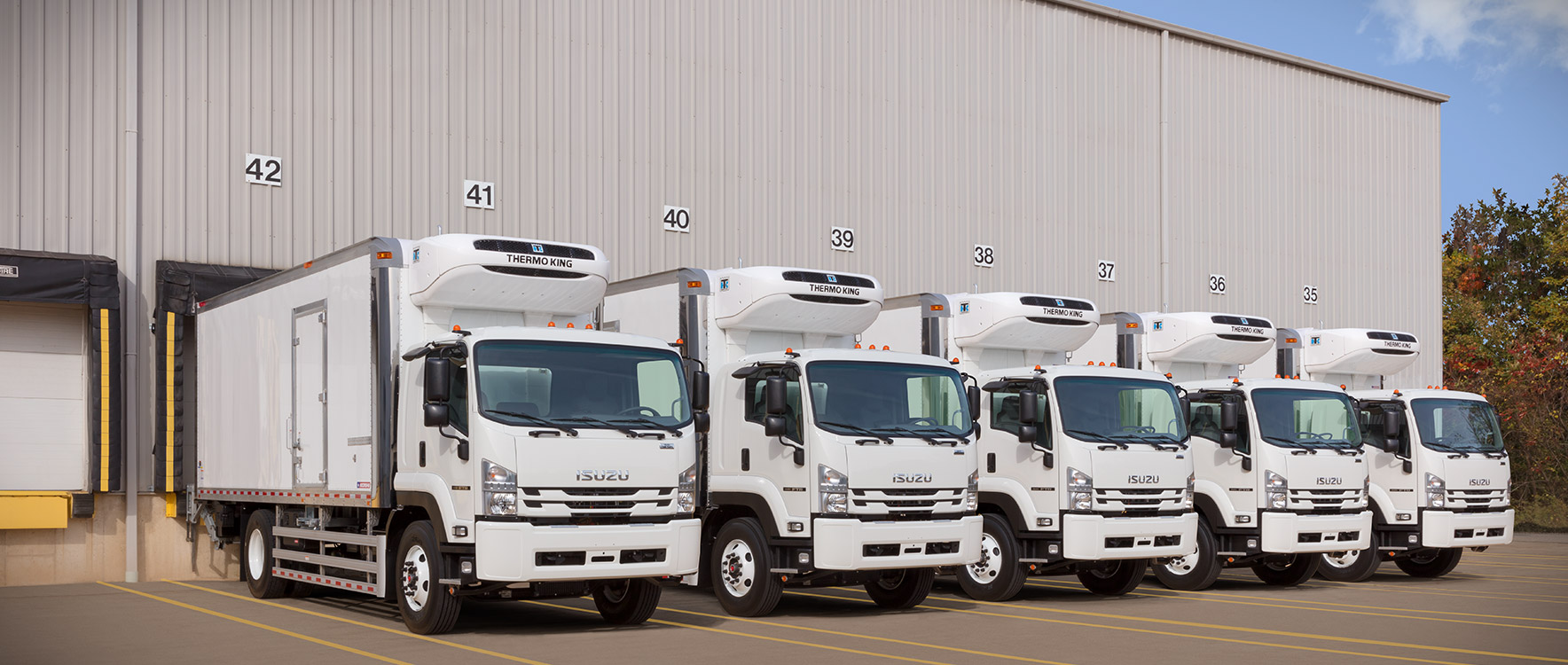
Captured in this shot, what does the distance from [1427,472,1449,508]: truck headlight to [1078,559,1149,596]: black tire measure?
442 centimetres

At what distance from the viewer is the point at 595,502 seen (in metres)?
11.8

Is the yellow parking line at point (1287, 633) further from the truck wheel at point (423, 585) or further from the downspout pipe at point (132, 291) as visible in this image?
the downspout pipe at point (132, 291)

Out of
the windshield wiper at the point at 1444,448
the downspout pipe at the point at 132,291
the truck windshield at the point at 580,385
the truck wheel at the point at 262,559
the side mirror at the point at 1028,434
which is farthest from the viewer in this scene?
the windshield wiper at the point at 1444,448

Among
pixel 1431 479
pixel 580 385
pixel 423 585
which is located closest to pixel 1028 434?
pixel 580 385

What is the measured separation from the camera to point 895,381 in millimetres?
13805

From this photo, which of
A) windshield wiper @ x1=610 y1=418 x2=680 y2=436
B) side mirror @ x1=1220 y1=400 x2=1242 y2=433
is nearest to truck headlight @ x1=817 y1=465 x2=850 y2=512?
windshield wiper @ x1=610 y1=418 x2=680 y2=436

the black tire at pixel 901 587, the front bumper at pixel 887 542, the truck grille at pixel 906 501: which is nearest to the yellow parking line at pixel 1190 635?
the black tire at pixel 901 587

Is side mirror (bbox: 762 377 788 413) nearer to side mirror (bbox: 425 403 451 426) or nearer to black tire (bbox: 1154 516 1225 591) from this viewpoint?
side mirror (bbox: 425 403 451 426)

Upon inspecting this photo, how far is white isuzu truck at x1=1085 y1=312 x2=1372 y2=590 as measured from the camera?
54.1 feet

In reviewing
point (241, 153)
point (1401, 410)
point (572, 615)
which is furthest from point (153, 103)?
point (1401, 410)

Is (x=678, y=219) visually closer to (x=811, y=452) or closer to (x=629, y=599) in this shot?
(x=811, y=452)

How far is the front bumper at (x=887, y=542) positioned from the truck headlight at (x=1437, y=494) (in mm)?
7786

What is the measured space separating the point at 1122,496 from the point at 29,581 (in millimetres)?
12715

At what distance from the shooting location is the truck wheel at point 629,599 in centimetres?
1290
